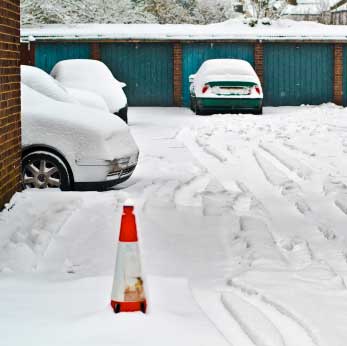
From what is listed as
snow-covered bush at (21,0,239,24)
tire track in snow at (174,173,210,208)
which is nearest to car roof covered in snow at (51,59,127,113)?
tire track in snow at (174,173,210,208)

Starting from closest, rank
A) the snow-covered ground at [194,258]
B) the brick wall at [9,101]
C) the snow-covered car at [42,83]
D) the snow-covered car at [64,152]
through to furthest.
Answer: the snow-covered ground at [194,258]
the brick wall at [9,101]
the snow-covered car at [64,152]
the snow-covered car at [42,83]

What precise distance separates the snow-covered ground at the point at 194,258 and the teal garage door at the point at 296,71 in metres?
17.6

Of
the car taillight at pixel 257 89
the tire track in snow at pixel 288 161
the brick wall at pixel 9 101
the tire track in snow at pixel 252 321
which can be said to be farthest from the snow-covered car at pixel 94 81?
the tire track in snow at pixel 252 321

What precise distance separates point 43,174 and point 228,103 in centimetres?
1407

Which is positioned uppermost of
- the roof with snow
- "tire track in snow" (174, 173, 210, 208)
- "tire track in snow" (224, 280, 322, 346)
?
the roof with snow

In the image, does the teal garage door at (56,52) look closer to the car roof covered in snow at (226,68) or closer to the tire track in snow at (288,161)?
the car roof covered in snow at (226,68)

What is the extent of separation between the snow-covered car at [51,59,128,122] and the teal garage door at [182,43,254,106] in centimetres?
973

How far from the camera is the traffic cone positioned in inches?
186

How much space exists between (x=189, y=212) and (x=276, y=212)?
35.7 inches

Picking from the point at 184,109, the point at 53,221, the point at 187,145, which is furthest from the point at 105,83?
the point at 53,221

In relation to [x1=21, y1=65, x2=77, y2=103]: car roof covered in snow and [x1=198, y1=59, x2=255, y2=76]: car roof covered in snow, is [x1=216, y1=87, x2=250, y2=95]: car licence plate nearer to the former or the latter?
[x1=198, y1=59, x2=255, y2=76]: car roof covered in snow

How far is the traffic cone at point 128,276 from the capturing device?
471 centimetres

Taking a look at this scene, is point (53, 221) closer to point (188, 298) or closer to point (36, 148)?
point (36, 148)

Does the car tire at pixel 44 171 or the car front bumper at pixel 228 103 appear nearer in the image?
the car tire at pixel 44 171
